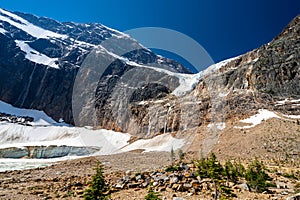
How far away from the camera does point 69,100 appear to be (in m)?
127

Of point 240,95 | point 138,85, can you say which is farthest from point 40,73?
point 240,95

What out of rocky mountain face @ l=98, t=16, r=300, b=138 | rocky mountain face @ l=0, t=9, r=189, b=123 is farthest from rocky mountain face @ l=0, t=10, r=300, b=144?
rocky mountain face @ l=98, t=16, r=300, b=138

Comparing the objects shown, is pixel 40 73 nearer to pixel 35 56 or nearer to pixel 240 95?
pixel 35 56

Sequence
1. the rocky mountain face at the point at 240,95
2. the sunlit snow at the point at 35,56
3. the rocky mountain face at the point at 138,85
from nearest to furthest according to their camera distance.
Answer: the rocky mountain face at the point at 240,95 < the rocky mountain face at the point at 138,85 < the sunlit snow at the point at 35,56

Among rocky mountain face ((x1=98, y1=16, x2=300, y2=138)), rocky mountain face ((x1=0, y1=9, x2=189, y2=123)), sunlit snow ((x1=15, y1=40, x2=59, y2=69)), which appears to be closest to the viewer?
rocky mountain face ((x1=98, y1=16, x2=300, y2=138))

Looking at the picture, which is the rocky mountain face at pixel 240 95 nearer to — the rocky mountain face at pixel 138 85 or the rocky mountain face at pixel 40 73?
the rocky mountain face at pixel 138 85

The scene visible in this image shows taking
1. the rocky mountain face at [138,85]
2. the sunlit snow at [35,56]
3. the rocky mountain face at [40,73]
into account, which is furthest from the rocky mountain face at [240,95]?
the sunlit snow at [35,56]

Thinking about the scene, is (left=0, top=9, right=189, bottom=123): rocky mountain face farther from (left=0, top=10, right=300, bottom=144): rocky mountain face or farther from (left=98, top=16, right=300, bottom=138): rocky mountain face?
(left=98, top=16, right=300, bottom=138): rocky mountain face

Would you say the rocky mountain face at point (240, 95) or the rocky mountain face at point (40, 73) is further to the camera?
the rocky mountain face at point (40, 73)

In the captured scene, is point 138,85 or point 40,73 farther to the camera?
point 40,73

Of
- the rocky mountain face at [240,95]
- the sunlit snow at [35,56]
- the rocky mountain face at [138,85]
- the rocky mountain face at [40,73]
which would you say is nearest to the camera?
the rocky mountain face at [240,95]

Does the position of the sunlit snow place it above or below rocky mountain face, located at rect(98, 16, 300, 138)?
above

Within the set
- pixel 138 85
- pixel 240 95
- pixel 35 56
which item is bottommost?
pixel 240 95

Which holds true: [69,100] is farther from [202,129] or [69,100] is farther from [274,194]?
[274,194]
